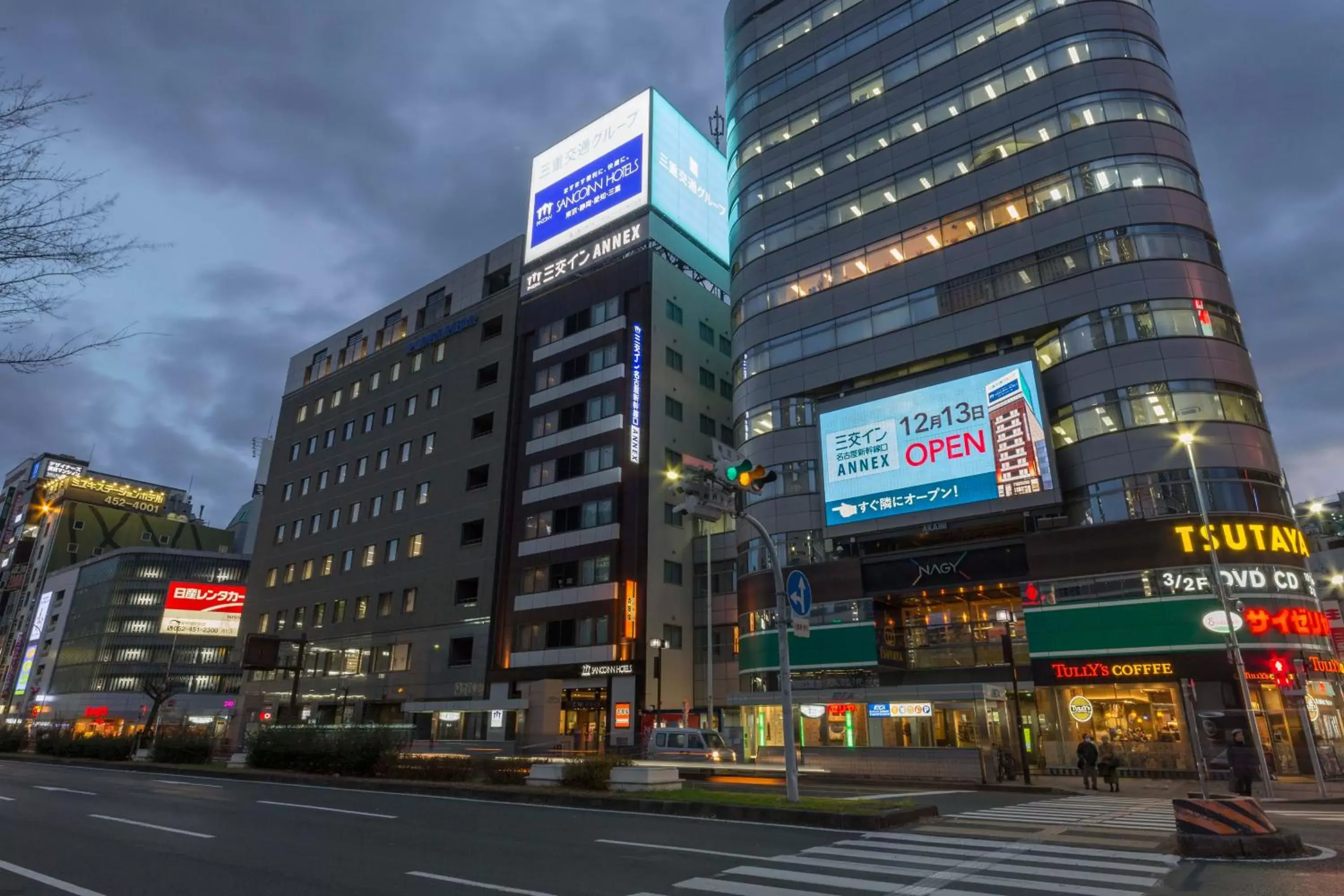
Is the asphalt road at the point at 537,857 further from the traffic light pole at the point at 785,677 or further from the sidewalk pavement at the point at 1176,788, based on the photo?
the sidewalk pavement at the point at 1176,788

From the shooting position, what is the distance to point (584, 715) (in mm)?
53469

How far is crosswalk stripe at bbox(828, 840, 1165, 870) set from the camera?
10984 millimetres

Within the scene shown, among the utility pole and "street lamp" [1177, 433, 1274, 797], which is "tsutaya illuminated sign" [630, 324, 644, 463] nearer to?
"street lamp" [1177, 433, 1274, 797]

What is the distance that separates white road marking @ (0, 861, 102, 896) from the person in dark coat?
2354 centimetres

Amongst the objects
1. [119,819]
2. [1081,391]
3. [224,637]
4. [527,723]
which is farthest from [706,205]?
[224,637]

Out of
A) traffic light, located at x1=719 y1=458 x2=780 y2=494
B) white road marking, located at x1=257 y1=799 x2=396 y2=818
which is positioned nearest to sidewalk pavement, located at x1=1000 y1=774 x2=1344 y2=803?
traffic light, located at x1=719 y1=458 x2=780 y2=494

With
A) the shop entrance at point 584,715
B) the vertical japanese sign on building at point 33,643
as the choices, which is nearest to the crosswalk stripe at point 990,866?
the shop entrance at point 584,715

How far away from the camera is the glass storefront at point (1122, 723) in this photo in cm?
3244

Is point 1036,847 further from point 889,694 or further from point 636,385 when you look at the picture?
point 636,385

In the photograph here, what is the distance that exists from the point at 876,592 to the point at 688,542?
17190 millimetres

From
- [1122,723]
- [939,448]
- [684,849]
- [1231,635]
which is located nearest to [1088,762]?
[1231,635]

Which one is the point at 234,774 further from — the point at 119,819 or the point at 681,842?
the point at 681,842

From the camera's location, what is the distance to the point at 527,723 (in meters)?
50.9

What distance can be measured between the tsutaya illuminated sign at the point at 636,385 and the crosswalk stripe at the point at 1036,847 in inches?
1596
